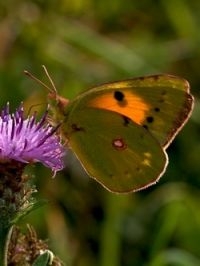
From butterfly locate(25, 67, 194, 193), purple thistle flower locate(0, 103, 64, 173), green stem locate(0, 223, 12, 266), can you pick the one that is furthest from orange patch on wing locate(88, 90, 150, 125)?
green stem locate(0, 223, 12, 266)

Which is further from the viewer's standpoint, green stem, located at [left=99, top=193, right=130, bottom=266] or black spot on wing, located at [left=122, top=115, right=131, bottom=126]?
green stem, located at [left=99, top=193, right=130, bottom=266]

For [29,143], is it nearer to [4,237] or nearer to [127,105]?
[4,237]

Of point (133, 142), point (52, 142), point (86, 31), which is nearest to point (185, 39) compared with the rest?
point (86, 31)

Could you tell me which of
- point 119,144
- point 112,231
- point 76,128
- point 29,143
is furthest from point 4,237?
point 112,231

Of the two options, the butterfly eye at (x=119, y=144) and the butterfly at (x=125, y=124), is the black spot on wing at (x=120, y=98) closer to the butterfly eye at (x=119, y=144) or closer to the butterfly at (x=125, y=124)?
the butterfly at (x=125, y=124)

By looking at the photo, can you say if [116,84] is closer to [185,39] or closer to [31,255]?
[31,255]

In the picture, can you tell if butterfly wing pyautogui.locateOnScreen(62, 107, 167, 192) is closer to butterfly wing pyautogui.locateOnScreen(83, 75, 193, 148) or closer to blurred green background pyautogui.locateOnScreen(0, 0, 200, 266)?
butterfly wing pyautogui.locateOnScreen(83, 75, 193, 148)

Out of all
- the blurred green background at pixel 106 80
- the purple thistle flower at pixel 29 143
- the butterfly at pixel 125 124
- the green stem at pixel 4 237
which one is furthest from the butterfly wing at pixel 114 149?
the blurred green background at pixel 106 80
